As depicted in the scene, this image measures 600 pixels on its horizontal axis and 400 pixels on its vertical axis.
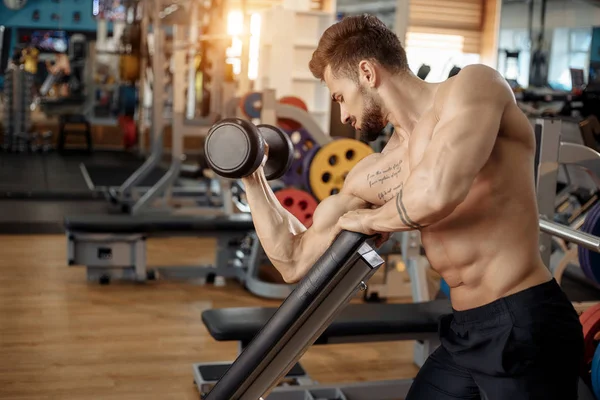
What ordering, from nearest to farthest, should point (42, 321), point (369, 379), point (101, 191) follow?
point (369, 379) < point (42, 321) < point (101, 191)

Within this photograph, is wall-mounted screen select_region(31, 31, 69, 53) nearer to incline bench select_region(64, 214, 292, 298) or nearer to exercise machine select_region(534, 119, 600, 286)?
incline bench select_region(64, 214, 292, 298)

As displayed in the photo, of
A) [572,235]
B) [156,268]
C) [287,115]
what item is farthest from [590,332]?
[156,268]

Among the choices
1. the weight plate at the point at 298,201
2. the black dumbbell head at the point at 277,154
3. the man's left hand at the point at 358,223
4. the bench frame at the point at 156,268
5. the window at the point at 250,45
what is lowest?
the bench frame at the point at 156,268

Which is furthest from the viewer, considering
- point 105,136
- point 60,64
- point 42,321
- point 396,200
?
point 60,64

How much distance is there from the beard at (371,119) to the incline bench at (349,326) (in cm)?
119

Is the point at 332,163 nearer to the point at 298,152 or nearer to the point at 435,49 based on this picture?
the point at 298,152

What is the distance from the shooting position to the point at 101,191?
7.01 meters

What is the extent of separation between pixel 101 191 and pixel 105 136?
15.1 feet

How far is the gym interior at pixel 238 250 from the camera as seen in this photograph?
6.82ft

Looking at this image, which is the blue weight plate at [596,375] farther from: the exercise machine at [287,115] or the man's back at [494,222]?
the exercise machine at [287,115]

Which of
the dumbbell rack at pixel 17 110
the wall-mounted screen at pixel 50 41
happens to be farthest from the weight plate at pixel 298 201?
the wall-mounted screen at pixel 50 41

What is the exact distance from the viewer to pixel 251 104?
189 inches

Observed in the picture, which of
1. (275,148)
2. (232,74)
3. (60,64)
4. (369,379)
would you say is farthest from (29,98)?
(275,148)

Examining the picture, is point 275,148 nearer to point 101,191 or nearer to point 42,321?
point 42,321
